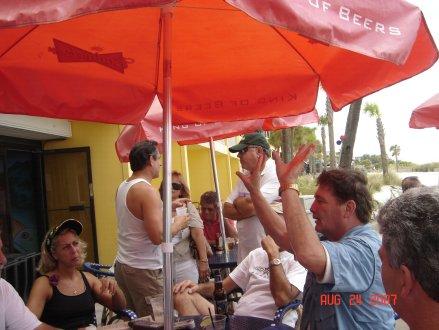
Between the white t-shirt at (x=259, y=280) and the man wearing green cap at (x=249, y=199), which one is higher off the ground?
the man wearing green cap at (x=249, y=199)

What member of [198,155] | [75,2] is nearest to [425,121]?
[75,2]

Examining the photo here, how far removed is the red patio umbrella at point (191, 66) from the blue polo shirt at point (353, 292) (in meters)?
0.90

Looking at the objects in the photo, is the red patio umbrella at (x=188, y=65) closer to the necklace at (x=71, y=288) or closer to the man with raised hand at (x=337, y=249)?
the man with raised hand at (x=337, y=249)

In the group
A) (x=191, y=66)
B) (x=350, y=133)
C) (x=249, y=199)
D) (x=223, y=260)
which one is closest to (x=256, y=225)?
(x=249, y=199)

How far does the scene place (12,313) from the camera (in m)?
2.75

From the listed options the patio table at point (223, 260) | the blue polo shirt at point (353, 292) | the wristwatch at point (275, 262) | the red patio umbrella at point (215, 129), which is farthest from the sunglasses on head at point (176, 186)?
the blue polo shirt at point (353, 292)

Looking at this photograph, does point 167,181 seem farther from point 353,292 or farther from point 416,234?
point 416,234

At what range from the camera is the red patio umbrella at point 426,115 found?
20.9 ft

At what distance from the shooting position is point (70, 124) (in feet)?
30.7

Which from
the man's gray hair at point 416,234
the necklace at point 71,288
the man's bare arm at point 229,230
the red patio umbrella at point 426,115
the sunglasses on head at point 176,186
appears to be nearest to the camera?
the man's gray hair at point 416,234

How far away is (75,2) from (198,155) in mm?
15907

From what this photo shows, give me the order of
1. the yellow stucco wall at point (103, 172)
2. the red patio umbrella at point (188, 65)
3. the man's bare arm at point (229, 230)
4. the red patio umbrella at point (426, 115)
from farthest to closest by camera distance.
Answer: the yellow stucco wall at point (103, 172), the man's bare arm at point (229, 230), the red patio umbrella at point (426, 115), the red patio umbrella at point (188, 65)

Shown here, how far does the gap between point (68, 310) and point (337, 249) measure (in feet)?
6.70

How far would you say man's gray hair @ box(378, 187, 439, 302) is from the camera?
124 cm
